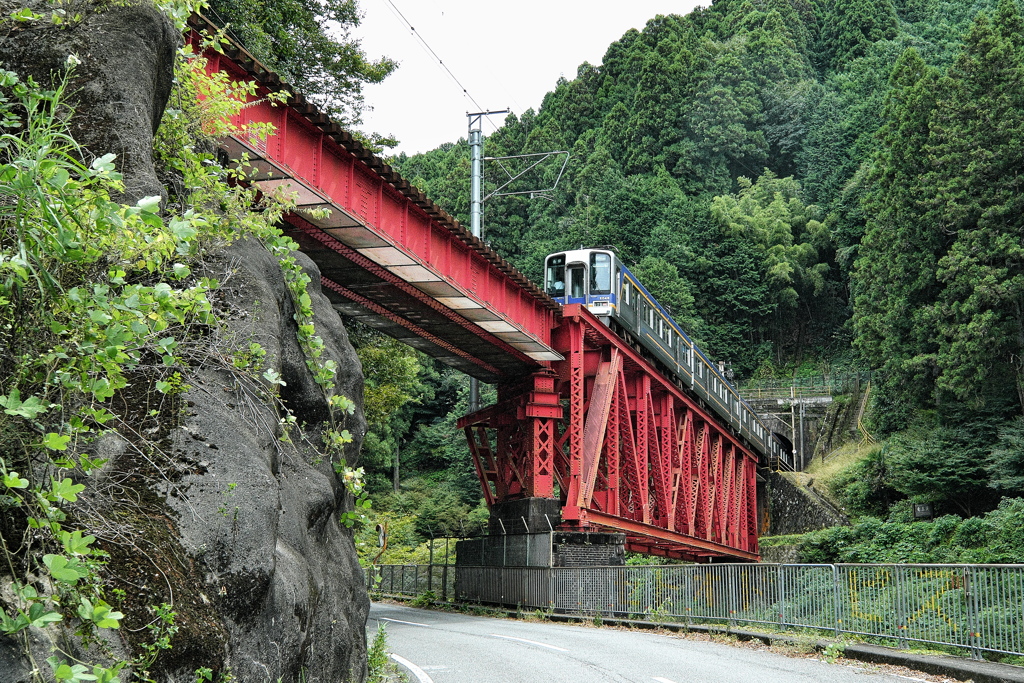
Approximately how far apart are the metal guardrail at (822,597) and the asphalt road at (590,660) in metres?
1.11

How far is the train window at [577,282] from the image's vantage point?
26984 mm

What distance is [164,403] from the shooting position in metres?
6.27

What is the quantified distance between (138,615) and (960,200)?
3751 centimetres

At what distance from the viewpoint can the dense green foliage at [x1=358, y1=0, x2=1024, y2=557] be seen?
35312 mm

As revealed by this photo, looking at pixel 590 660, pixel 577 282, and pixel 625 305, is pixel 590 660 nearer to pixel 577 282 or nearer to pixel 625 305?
pixel 577 282

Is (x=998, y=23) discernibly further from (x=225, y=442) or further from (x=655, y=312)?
(x=225, y=442)

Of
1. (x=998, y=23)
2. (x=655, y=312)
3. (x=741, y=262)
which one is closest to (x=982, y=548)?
(x=655, y=312)

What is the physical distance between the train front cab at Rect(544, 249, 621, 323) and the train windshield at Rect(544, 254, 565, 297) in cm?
26

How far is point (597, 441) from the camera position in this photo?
24.1 meters

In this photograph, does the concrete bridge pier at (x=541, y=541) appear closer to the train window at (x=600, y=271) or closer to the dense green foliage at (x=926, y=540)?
the train window at (x=600, y=271)

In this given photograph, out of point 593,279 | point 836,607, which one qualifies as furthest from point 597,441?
point 836,607

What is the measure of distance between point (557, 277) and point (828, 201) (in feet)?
179

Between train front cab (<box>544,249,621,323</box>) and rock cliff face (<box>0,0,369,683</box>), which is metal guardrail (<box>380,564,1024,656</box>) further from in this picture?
train front cab (<box>544,249,621,323</box>)

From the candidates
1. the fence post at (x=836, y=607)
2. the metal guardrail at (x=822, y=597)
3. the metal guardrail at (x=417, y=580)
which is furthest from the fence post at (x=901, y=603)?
the metal guardrail at (x=417, y=580)
